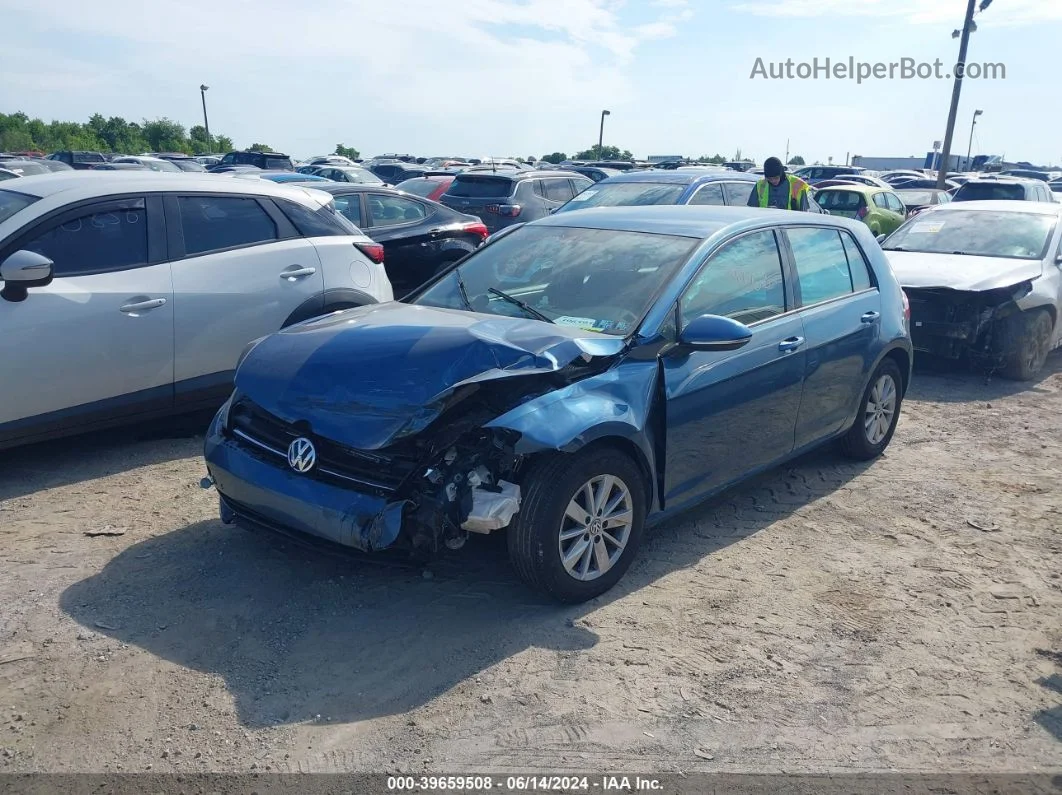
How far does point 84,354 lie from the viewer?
17.4 feet

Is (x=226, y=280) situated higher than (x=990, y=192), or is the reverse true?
(x=990, y=192)

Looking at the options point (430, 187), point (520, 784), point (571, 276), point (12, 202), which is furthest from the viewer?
point (430, 187)

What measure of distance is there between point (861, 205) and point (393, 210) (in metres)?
10.7

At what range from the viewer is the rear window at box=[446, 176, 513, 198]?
14797 millimetres

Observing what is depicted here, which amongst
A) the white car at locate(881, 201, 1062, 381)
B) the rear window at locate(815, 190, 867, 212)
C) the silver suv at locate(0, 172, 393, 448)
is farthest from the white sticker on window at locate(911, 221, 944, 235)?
the rear window at locate(815, 190, 867, 212)

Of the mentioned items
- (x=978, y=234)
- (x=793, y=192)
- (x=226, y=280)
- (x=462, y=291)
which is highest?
(x=793, y=192)

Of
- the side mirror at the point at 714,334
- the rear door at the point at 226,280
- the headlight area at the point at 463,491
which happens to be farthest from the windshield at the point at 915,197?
the headlight area at the point at 463,491

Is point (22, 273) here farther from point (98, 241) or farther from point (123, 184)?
point (123, 184)

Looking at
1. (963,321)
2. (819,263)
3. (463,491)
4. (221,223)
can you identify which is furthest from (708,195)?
(463,491)

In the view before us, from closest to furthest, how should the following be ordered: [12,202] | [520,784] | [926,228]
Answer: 1. [520,784]
2. [12,202]
3. [926,228]

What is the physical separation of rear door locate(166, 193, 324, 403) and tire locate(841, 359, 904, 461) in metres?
3.84

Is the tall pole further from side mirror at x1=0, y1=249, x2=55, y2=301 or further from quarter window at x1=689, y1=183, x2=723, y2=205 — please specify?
side mirror at x1=0, y1=249, x2=55, y2=301

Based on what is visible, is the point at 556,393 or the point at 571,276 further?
the point at 571,276

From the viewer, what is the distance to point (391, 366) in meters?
3.96
